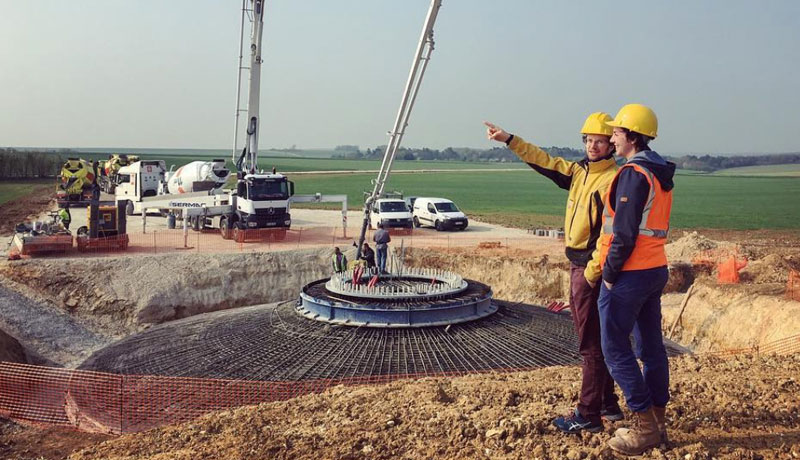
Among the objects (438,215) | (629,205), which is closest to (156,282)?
(438,215)

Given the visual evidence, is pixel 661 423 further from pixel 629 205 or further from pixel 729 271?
pixel 729 271

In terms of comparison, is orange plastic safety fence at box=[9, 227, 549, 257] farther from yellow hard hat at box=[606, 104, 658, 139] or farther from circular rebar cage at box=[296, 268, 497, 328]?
yellow hard hat at box=[606, 104, 658, 139]

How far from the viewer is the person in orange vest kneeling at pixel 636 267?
5.12 meters

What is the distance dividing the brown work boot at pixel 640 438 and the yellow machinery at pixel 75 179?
127 feet

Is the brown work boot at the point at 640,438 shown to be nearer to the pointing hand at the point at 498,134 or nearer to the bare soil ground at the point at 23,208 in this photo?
the pointing hand at the point at 498,134

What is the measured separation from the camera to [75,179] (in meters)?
40.2

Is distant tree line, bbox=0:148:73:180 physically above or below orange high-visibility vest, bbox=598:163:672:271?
below

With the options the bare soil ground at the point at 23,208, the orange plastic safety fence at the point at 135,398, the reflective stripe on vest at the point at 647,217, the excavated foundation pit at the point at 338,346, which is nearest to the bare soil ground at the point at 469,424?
the orange plastic safety fence at the point at 135,398

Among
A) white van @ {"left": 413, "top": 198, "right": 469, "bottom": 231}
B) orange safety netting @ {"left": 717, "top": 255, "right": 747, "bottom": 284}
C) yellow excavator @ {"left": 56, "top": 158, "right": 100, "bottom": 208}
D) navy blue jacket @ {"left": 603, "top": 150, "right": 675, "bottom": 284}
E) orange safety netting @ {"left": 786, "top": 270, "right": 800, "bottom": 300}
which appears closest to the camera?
navy blue jacket @ {"left": 603, "top": 150, "right": 675, "bottom": 284}

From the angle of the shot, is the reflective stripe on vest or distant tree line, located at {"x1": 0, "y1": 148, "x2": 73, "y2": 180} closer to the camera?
the reflective stripe on vest

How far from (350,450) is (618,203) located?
3.04 metres

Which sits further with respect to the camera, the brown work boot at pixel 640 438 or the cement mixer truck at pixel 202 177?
the cement mixer truck at pixel 202 177

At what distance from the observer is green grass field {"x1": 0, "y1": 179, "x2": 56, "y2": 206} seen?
58.1 metres

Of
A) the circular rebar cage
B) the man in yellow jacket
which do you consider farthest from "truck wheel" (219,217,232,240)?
the man in yellow jacket
